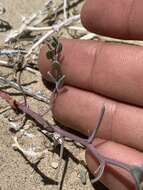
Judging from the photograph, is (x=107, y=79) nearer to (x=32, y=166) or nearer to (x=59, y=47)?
(x=59, y=47)

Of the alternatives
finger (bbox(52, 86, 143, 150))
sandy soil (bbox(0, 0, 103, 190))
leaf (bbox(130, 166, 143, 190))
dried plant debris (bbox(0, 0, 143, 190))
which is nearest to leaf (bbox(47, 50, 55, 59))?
dried plant debris (bbox(0, 0, 143, 190))

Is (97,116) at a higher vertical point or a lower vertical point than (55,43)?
lower

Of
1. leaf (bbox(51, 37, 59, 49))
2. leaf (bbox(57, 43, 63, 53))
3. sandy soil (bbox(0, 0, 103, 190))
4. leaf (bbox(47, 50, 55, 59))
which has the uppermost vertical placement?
leaf (bbox(51, 37, 59, 49))

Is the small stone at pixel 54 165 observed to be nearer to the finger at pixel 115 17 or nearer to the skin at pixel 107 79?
the skin at pixel 107 79

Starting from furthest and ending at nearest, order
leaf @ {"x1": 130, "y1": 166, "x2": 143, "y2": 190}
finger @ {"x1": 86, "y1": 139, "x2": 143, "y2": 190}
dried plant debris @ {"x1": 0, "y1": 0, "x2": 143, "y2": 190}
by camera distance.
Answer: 1. dried plant debris @ {"x1": 0, "y1": 0, "x2": 143, "y2": 190}
2. finger @ {"x1": 86, "y1": 139, "x2": 143, "y2": 190}
3. leaf @ {"x1": 130, "y1": 166, "x2": 143, "y2": 190}

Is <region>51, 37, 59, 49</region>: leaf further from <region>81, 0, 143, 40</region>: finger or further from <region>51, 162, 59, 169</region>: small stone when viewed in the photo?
<region>51, 162, 59, 169</region>: small stone

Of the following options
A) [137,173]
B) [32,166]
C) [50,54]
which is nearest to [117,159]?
[137,173]

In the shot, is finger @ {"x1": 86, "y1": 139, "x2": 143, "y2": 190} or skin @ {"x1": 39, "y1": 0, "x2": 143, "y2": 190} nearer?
finger @ {"x1": 86, "y1": 139, "x2": 143, "y2": 190}

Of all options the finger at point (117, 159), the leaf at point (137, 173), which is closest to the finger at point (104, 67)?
the finger at point (117, 159)
